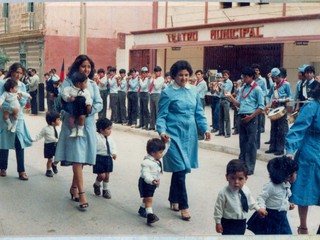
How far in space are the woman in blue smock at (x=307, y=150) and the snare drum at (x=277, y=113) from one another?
0.77 meters

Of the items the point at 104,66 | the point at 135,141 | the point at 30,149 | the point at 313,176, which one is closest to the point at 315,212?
the point at 313,176

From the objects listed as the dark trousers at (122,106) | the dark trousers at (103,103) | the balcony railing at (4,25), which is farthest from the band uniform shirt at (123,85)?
the balcony railing at (4,25)

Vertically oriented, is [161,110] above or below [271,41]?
below

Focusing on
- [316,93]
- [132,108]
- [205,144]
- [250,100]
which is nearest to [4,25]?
[132,108]

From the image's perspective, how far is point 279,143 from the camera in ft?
15.3

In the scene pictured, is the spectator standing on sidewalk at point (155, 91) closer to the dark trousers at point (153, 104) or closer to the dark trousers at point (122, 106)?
the dark trousers at point (153, 104)

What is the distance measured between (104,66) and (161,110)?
628 millimetres

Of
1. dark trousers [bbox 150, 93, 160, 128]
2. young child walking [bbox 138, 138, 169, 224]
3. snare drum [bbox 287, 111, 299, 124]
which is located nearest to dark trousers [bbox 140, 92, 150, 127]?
dark trousers [bbox 150, 93, 160, 128]

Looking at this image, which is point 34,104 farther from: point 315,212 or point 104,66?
point 315,212

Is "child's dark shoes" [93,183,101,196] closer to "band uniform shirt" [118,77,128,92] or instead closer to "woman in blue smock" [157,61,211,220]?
"woman in blue smock" [157,61,211,220]

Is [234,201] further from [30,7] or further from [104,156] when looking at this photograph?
[30,7]

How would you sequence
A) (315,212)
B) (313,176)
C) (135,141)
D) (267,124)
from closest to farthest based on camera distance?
1. (313,176)
2. (315,212)
3. (135,141)
4. (267,124)

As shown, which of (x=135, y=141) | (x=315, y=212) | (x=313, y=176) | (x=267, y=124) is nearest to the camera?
(x=313, y=176)

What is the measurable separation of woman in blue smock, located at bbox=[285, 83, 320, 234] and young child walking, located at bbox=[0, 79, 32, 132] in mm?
2157
